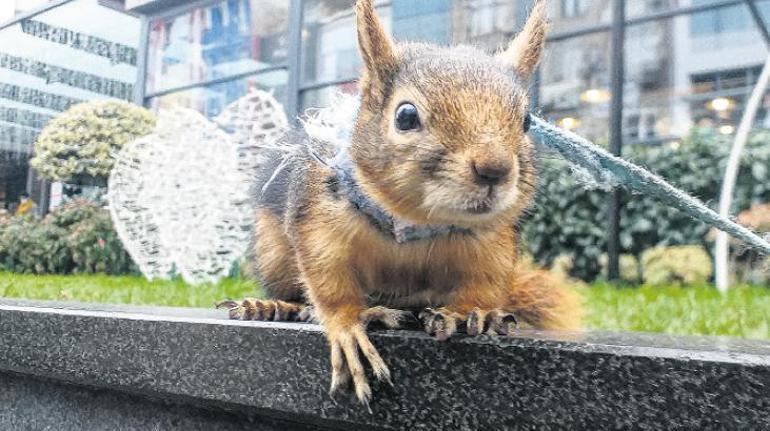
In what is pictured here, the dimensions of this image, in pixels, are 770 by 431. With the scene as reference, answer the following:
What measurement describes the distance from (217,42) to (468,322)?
490 centimetres

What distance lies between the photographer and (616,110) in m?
3.90

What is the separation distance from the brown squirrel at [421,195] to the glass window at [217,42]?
4361 mm

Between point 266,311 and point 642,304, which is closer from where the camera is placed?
point 266,311

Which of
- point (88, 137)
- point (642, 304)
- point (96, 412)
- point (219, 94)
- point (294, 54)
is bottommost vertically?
point (96, 412)

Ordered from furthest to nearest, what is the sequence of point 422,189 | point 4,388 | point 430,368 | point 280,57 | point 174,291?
point 280,57, point 174,291, point 4,388, point 430,368, point 422,189

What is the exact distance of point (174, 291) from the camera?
3039mm

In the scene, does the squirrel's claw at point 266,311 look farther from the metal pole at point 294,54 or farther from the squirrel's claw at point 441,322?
the metal pole at point 294,54

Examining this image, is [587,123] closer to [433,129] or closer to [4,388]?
[4,388]

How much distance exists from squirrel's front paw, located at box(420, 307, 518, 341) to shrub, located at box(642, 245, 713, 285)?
3192 mm

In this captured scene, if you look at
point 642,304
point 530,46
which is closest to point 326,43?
point 642,304

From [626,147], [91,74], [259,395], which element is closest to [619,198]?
[626,147]

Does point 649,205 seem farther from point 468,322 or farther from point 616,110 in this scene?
point 468,322

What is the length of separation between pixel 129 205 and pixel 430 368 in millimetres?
3303

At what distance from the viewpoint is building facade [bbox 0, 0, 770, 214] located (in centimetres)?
390
